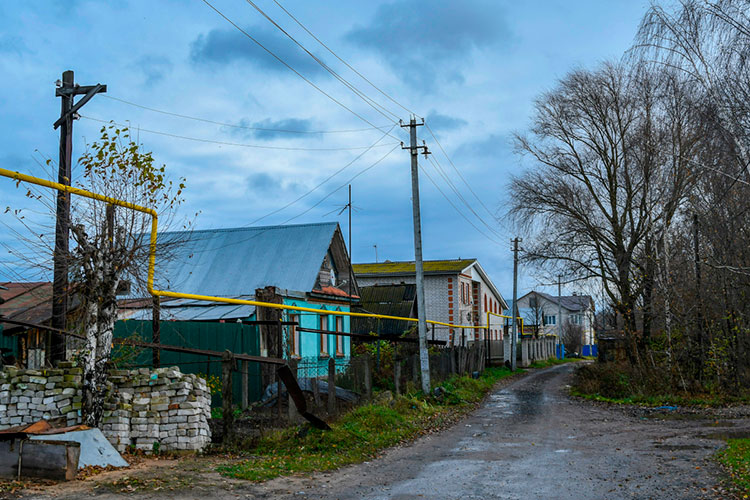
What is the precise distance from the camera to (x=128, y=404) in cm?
1045

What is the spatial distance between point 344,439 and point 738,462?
19.8 feet

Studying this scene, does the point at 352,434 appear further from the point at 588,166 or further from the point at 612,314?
the point at 612,314

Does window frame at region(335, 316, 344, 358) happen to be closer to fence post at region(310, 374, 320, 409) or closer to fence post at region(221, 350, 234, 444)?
fence post at region(310, 374, 320, 409)

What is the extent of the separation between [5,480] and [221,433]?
398 centimetres

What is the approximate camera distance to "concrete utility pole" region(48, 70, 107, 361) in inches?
387

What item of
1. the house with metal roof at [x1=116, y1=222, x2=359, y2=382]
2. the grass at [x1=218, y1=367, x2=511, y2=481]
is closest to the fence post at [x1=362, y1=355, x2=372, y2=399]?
the grass at [x1=218, y1=367, x2=511, y2=481]

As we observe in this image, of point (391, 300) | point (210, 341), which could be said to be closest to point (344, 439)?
point (210, 341)

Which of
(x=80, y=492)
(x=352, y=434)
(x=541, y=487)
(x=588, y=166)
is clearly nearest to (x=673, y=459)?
(x=541, y=487)

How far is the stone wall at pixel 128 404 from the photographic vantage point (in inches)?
392

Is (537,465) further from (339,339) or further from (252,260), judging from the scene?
(339,339)

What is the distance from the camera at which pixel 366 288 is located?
37844 millimetres

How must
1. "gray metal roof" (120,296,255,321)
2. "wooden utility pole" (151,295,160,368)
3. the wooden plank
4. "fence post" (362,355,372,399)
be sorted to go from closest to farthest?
the wooden plank → "wooden utility pole" (151,295,160,368) → "fence post" (362,355,372,399) → "gray metal roof" (120,296,255,321)

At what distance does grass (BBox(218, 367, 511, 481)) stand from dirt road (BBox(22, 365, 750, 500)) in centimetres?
37

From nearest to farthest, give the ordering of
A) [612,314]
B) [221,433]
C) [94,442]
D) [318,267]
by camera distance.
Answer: [94,442]
[221,433]
[318,267]
[612,314]
